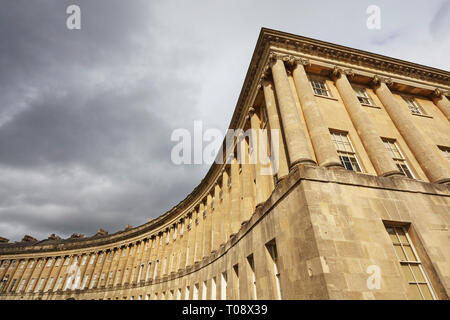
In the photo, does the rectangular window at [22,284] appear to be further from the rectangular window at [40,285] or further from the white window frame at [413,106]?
the white window frame at [413,106]

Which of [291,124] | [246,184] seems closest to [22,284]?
[246,184]

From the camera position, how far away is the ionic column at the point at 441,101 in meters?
16.3

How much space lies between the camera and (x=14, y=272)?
176 ft

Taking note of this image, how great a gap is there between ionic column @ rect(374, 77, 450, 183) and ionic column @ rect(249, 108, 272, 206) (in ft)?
26.3

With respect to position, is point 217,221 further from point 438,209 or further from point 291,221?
point 438,209

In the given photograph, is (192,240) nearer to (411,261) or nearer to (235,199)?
(235,199)

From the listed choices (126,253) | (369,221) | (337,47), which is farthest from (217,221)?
(126,253)

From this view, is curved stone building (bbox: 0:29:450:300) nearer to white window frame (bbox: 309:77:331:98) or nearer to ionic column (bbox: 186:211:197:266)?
white window frame (bbox: 309:77:331:98)

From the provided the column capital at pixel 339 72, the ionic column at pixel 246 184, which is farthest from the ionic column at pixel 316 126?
the ionic column at pixel 246 184

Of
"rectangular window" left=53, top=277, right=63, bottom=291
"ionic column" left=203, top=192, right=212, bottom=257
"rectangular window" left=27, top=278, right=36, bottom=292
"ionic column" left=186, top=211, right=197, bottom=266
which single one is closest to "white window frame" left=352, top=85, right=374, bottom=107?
"ionic column" left=203, top=192, right=212, bottom=257

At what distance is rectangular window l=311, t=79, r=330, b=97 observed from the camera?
14.4 metres

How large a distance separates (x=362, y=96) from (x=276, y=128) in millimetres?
8002

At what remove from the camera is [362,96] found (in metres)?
15.5
